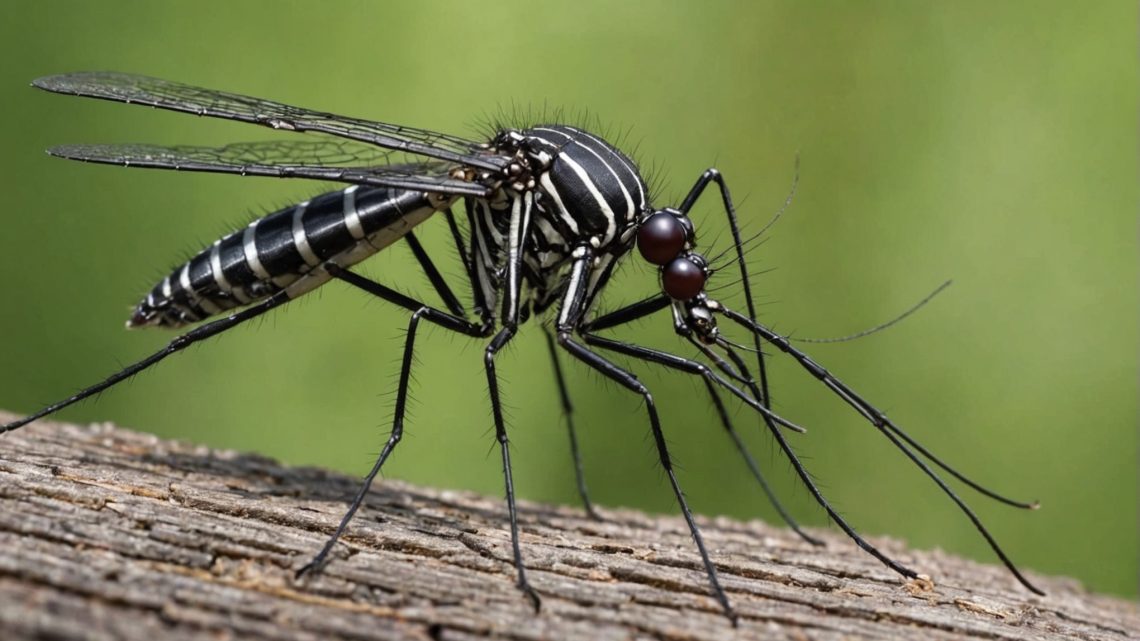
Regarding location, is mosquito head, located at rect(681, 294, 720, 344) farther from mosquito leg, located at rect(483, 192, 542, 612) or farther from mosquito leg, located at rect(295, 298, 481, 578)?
mosquito leg, located at rect(295, 298, 481, 578)

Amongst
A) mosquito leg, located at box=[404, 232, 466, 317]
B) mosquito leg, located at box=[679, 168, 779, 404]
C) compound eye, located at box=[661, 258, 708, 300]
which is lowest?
compound eye, located at box=[661, 258, 708, 300]

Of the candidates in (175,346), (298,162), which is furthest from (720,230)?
(175,346)

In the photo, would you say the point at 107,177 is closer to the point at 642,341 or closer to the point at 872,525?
the point at 642,341

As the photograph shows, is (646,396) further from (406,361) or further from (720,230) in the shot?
(720,230)

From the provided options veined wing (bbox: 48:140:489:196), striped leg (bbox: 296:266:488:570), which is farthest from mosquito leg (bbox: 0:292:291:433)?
veined wing (bbox: 48:140:489:196)

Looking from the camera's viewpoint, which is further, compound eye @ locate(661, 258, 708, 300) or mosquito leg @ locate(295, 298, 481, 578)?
compound eye @ locate(661, 258, 708, 300)
